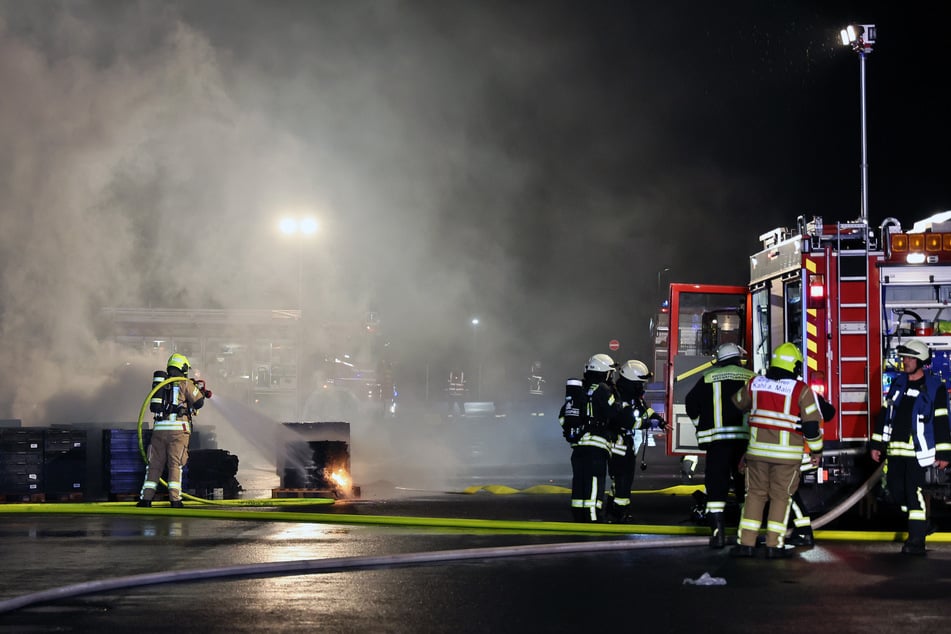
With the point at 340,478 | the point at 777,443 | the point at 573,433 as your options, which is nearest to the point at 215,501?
the point at 340,478

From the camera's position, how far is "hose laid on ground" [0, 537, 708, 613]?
Answer: 689 centimetres

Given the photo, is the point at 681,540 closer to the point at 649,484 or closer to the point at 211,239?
the point at 649,484

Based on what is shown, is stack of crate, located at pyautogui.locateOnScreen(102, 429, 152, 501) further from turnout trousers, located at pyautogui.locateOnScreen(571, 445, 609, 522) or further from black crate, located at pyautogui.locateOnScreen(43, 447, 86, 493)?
turnout trousers, located at pyautogui.locateOnScreen(571, 445, 609, 522)

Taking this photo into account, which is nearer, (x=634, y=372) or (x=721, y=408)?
(x=721, y=408)

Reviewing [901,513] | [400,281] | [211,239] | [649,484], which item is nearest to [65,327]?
[211,239]

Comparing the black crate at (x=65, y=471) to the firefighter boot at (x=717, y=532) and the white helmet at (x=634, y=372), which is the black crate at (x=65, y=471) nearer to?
the white helmet at (x=634, y=372)

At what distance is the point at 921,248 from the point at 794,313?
1263 mm

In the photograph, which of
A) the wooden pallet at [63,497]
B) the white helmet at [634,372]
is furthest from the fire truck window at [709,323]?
the wooden pallet at [63,497]

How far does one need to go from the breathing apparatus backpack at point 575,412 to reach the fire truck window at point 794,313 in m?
1.97

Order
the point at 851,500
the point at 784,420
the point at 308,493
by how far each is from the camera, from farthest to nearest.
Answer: the point at 308,493 < the point at 851,500 < the point at 784,420

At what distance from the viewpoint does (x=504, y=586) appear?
23.9 ft

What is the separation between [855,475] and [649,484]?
7689 millimetres

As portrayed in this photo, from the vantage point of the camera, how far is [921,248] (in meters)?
10.4

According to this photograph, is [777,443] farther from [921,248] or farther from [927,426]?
[921,248]
